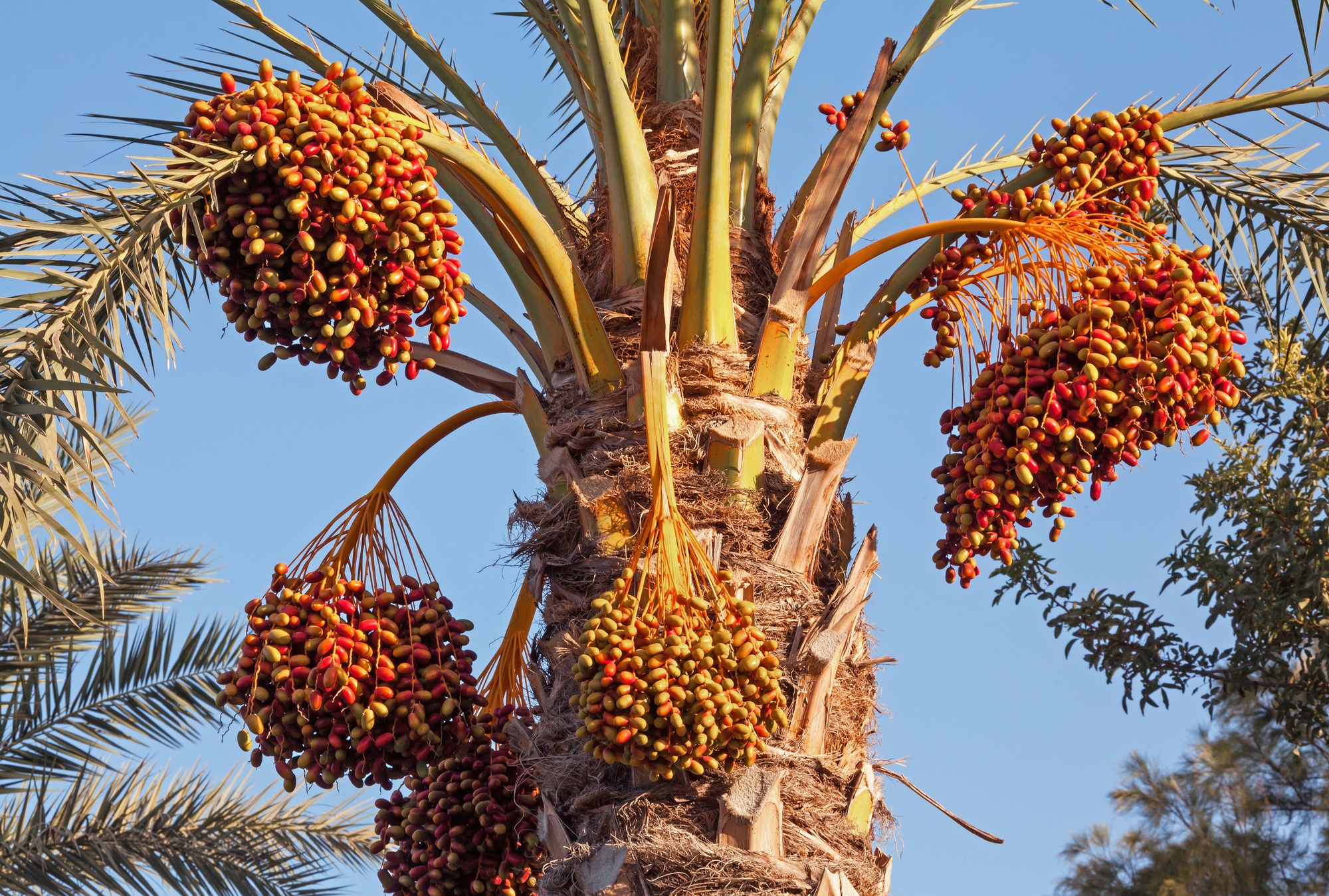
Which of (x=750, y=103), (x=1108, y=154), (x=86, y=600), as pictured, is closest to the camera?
(x=1108, y=154)

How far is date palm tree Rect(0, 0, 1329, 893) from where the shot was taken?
2920 mm

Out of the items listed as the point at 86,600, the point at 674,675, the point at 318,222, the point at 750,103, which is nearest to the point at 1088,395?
the point at 674,675

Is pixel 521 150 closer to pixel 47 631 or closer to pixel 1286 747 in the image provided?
pixel 47 631

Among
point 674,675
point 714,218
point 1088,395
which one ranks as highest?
point 714,218

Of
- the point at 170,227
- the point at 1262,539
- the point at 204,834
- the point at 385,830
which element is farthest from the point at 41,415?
the point at 204,834

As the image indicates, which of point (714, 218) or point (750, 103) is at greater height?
point (750, 103)

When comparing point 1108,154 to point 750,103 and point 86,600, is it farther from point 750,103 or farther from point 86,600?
point 86,600

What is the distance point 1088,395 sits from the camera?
306cm

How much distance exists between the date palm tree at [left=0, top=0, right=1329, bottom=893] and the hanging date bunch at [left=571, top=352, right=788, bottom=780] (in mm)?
187

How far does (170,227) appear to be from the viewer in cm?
291

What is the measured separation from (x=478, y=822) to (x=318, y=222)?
1.54 meters

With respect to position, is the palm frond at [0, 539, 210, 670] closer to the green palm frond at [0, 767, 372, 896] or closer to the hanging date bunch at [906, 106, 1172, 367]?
the green palm frond at [0, 767, 372, 896]

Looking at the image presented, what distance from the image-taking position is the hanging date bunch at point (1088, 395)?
10.2ft

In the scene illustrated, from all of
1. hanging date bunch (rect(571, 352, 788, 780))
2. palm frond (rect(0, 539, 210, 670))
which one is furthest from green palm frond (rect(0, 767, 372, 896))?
hanging date bunch (rect(571, 352, 788, 780))
